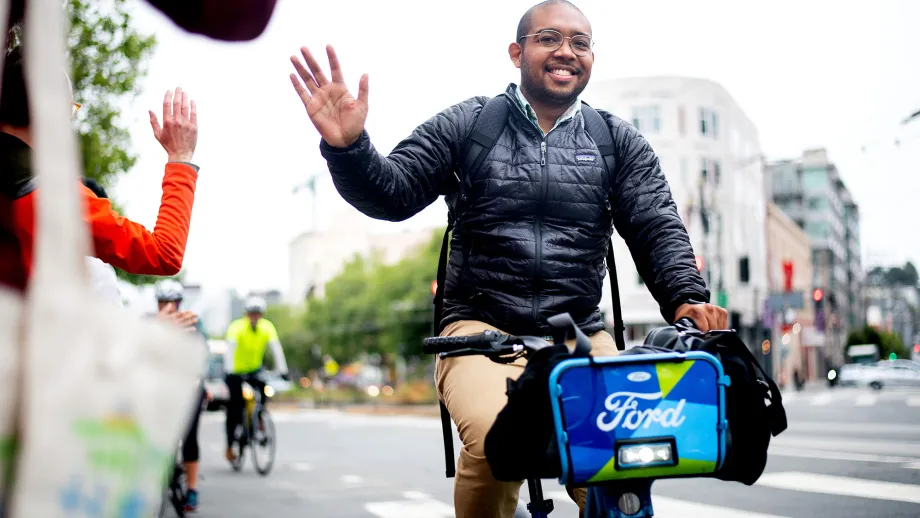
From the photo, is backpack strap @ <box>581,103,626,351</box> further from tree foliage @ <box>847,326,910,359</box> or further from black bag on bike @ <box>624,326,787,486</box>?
tree foliage @ <box>847,326,910,359</box>

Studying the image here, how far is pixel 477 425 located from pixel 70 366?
68.1 inches

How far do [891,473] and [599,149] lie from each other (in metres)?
6.54

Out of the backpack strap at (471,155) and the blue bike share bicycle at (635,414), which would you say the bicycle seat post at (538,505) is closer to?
the blue bike share bicycle at (635,414)

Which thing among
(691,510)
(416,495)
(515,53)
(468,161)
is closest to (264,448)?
(416,495)

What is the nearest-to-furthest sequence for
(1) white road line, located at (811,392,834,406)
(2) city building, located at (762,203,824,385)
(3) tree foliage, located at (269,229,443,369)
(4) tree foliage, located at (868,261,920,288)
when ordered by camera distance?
(1) white road line, located at (811,392,834,406), (2) city building, located at (762,203,824,385), (3) tree foliage, located at (269,229,443,369), (4) tree foliage, located at (868,261,920,288)

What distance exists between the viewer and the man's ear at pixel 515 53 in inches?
132

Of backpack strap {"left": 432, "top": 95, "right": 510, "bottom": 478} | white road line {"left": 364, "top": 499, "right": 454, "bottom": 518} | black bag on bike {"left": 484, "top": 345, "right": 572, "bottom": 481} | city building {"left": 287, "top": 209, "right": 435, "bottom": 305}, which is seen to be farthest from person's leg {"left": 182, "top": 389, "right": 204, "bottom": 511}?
city building {"left": 287, "top": 209, "right": 435, "bottom": 305}

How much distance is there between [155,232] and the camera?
2688 mm

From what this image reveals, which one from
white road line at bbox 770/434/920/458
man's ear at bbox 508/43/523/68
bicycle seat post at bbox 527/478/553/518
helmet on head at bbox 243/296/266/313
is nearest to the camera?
bicycle seat post at bbox 527/478/553/518

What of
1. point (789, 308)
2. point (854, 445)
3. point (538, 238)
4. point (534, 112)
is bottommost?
point (854, 445)

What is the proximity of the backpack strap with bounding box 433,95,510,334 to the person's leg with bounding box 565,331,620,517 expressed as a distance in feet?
1.47

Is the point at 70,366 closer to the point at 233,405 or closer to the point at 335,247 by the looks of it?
the point at 233,405

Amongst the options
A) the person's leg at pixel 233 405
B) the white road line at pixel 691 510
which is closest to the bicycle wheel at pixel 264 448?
the person's leg at pixel 233 405

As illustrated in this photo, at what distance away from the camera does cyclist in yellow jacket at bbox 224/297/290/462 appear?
11.3m
